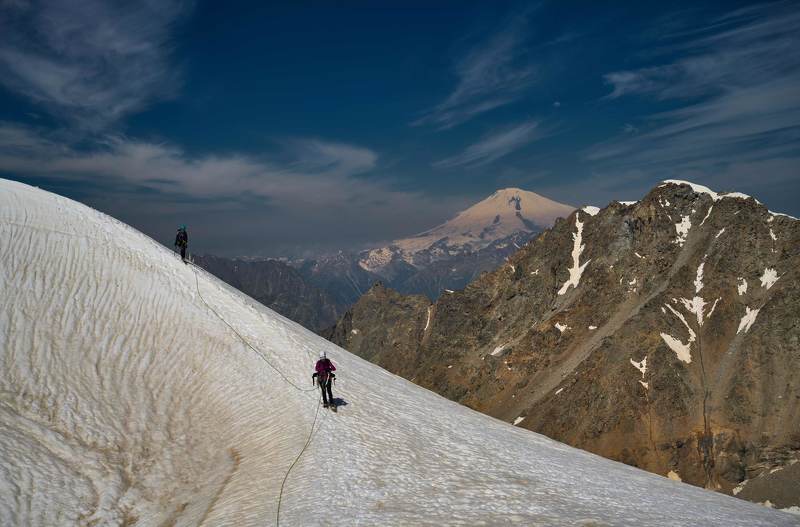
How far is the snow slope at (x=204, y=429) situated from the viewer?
16797mm

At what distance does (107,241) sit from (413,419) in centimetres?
2438

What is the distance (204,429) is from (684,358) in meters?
163

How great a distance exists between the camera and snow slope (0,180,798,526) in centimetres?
1680

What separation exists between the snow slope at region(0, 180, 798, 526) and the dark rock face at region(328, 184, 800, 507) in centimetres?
11430

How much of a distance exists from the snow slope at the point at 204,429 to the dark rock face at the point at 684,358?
375 feet

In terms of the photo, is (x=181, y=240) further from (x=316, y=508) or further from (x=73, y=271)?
(x=316, y=508)

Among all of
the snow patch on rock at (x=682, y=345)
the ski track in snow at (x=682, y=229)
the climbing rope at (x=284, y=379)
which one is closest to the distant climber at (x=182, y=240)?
the climbing rope at (x=284, y=379)

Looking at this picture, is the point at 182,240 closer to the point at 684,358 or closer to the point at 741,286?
the point at 684,358

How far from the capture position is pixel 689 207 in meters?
194

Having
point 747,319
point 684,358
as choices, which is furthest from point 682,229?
point 684,358

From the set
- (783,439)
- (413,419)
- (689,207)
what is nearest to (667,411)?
(783,439)

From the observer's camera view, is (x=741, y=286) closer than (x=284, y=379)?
No

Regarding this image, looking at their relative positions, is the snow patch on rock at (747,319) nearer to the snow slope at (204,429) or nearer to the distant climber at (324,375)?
the snow slope at (204,429)

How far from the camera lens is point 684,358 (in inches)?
6068
